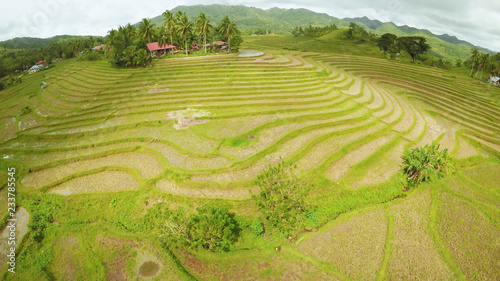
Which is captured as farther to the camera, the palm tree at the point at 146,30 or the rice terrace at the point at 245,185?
the palm tree at the point at 146,30

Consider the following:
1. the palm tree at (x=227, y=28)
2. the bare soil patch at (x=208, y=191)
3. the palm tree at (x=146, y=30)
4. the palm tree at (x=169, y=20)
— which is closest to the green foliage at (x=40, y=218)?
the bare soil patch at (x=208, y=191)

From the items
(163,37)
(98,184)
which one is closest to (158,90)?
(98,184)

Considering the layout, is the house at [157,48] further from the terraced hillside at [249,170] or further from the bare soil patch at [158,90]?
the bare soil patch at [158,90]

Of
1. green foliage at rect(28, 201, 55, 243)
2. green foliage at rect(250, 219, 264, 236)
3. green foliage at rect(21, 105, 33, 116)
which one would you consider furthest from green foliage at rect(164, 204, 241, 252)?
green foliage at rect(21, 105, 33, 116)

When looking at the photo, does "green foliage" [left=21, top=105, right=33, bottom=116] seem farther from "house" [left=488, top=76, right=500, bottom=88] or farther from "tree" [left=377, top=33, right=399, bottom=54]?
"house" [left=488, top=76, right=500, bottom=88]

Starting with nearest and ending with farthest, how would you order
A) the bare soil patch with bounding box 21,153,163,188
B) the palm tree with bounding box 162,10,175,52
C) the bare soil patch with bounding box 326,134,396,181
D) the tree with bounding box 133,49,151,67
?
the bare soil patch with bounding box 21,153,163,188 → the bare soil patch with bounding box 326,134,396,181 → the tree with bounding box 133,49,151,67 → the palm tree with bounding box 162,10,175,52
